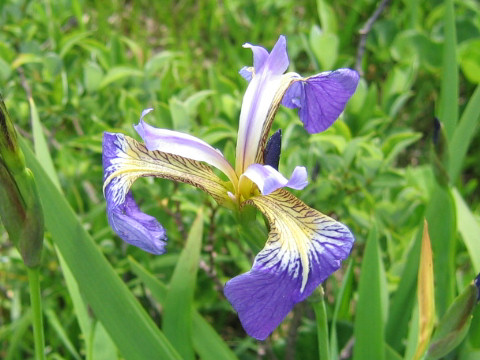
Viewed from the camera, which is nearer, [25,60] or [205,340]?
[205,340]

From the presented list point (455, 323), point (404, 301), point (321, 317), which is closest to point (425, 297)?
point (455, 323)

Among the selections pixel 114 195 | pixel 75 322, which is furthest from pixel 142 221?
pixel 75 322

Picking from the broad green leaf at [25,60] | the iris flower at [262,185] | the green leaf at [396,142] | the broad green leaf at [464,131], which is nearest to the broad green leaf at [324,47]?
the green leaf at [396,142]

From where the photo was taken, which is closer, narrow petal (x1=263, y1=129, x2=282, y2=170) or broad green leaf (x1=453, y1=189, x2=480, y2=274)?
narrow petal (x1=263, y1=129, x2=282, y2=170)

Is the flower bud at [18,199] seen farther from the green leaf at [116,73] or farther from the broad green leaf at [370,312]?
the green leaf at [116,73]

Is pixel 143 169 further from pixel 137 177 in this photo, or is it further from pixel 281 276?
pixel 281 276

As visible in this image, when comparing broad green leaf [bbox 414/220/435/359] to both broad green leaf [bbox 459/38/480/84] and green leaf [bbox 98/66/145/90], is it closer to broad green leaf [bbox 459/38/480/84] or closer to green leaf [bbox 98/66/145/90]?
green leaf [bbox 98/66/145/90]

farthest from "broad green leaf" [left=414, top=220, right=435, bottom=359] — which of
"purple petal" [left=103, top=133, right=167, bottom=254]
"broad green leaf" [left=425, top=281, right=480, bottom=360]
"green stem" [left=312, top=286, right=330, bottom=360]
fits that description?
"purple petal" [left=103, top=133, right=167, bottom=254]
